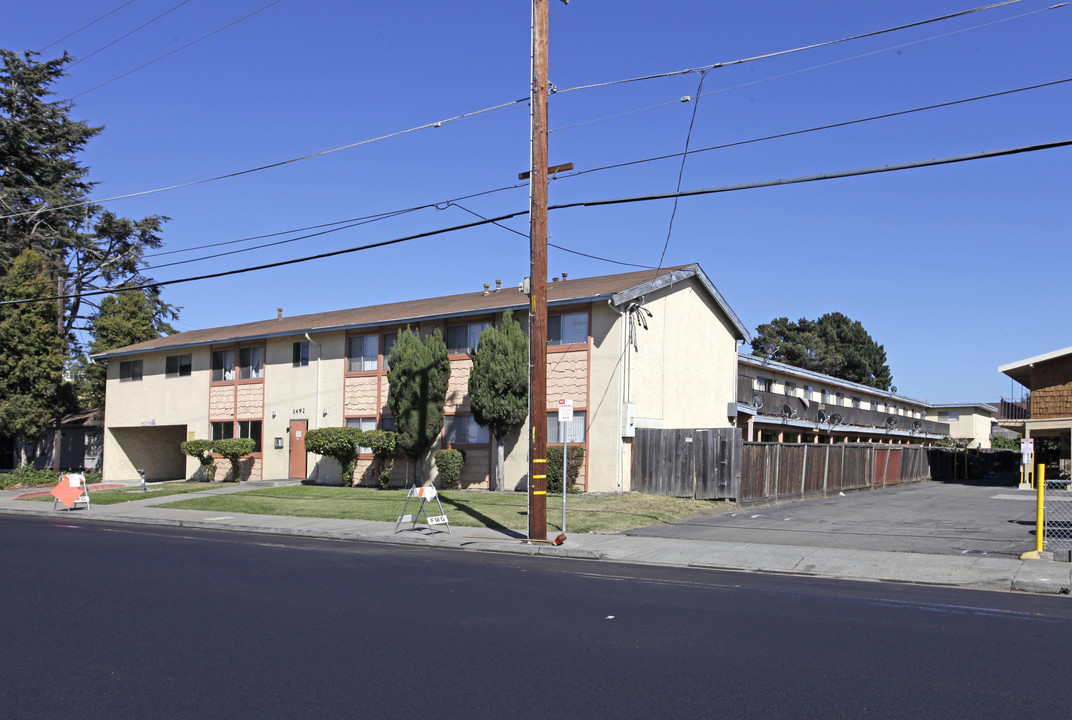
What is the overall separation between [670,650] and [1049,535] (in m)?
12.4

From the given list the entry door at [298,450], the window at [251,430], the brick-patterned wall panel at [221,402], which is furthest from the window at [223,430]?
the entry door at [298,450]

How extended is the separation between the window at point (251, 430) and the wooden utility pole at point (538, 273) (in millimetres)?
21053

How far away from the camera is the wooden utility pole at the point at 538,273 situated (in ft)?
50.8

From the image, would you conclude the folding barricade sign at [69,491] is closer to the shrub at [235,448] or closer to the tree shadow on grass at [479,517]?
the shrub at [235,448]

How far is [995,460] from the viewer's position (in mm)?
56219

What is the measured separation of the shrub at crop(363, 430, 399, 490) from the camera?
27938mm

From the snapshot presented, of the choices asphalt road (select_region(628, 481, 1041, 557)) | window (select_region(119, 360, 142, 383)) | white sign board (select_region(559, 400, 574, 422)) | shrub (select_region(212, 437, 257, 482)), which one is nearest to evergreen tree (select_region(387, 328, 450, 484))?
shrub (select_region(212, 437, 257, 482))

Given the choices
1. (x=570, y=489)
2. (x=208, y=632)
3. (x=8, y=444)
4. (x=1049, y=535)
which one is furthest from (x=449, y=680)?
(x=8, y=444)

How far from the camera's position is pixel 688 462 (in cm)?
2389

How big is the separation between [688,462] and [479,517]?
6.90 metres

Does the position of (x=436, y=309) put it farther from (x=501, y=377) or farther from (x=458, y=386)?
(x=501, y=377)

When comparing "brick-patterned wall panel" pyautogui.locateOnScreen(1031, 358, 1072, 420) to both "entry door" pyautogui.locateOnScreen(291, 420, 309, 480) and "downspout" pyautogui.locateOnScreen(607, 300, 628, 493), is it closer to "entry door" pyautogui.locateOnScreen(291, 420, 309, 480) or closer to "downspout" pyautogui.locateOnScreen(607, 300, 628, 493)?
"downspout" pyautogui.locateOnScreen(607, 300, 628, 493)

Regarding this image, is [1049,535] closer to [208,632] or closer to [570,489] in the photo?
[570,489]

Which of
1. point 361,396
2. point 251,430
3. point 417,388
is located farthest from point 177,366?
point 417,388
